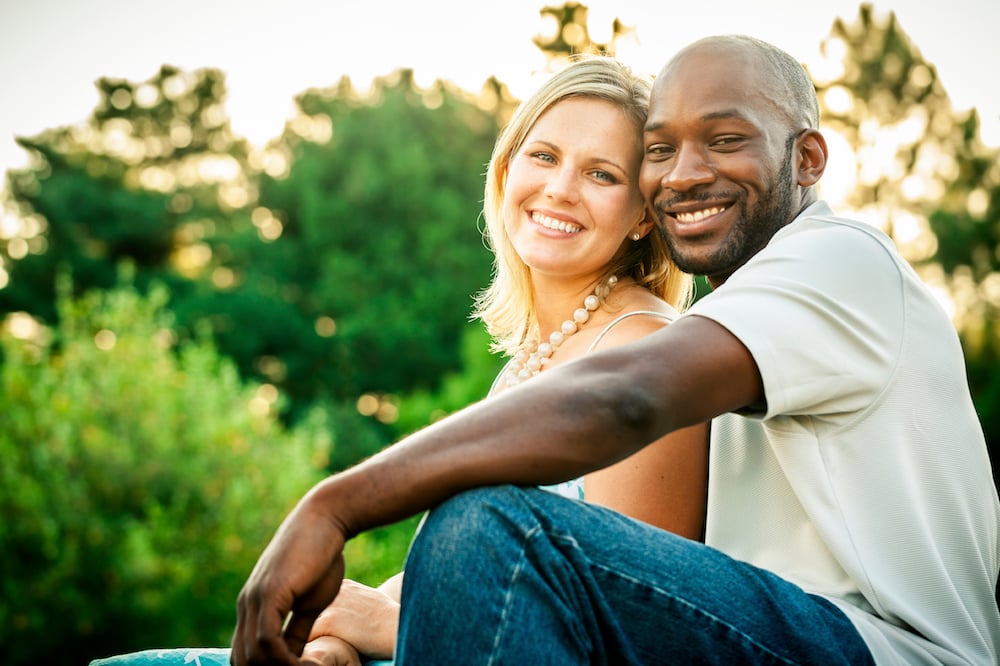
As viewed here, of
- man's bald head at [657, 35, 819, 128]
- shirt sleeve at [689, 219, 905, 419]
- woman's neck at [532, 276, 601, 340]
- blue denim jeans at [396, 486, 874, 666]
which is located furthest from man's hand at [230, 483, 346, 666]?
woman's neck at [532, 276, 601, 340]

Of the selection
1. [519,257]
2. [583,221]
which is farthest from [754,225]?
[519,257]

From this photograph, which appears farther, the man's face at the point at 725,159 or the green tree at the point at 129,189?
the green tree at the point at 129,189

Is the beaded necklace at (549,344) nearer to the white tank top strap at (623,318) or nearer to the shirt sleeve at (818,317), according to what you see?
the white tank top strap at (623,318)

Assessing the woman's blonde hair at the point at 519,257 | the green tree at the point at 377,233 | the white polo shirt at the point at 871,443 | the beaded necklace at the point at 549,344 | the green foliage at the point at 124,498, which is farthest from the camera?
the green tree at the point at 377,233

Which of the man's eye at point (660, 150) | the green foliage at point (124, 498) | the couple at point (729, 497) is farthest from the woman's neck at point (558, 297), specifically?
the green foliage at point (124, 498)

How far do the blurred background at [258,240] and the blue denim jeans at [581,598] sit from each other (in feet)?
6.58

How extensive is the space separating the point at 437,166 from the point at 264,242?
190 inches

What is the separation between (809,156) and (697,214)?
331mm

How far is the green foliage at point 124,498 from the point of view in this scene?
1025 centimetres

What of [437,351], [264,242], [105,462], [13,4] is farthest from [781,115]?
[264,242]

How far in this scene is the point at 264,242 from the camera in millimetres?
24125

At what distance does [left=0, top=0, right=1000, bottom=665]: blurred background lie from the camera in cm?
1051

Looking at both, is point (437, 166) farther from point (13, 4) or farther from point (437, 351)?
point (13, 4)

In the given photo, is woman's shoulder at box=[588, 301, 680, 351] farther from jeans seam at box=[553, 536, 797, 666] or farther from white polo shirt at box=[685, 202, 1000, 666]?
jeans seam at box=[553, 536, 797, 666]
